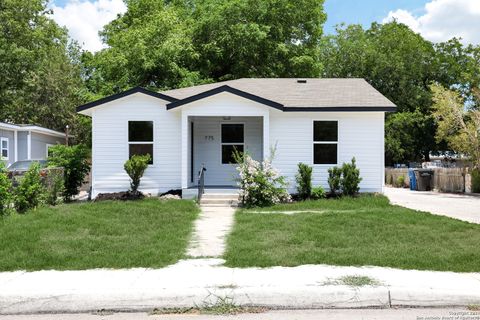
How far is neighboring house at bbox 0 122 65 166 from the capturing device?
27562 mm

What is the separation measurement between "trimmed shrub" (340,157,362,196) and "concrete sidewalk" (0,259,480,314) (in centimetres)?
939

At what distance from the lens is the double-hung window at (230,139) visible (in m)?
19.7

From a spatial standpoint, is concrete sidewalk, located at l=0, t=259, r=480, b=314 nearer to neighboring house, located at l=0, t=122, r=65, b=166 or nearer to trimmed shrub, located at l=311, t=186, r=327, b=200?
trimmed shrub, located at l=311, t=186, r=327, b=200

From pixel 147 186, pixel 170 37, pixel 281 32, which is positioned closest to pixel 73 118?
pixel 170 37

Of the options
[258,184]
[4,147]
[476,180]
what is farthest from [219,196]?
[4,147]

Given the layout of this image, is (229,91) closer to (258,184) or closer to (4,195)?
(258,184)

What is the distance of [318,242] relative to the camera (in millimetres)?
10047

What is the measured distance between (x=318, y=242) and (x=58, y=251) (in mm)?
4713

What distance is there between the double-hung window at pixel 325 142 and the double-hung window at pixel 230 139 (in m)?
2.98

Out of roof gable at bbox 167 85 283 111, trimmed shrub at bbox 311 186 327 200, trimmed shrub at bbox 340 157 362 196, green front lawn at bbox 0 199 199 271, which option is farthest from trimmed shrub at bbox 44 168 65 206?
trimmed shrub at bbox 340 157 362 196

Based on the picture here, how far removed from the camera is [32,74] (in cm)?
3844

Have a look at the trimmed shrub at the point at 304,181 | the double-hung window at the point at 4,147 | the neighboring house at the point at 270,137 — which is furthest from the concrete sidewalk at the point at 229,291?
the double-hung window at the point at 4,147

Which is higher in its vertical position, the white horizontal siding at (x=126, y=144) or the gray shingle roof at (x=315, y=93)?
the gray shingle roof at (x=315, y=93)

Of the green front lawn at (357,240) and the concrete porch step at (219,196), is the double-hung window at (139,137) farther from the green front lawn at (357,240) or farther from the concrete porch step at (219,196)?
the green front lawn at (357,240)
